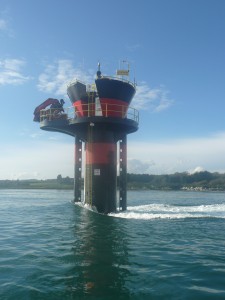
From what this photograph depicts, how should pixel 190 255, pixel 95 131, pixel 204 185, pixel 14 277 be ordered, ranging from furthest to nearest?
pixel 204 185, pixel 95 131, pixel 190 255, pixel 14 277

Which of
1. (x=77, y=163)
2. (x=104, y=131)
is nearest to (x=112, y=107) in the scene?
(x=104, y=131)

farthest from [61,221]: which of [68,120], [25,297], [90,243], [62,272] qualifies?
[25,297]

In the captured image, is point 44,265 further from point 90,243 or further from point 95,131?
point 95,131

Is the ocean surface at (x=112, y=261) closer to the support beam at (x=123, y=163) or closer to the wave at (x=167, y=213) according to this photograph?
the wave at (x=167, y=213)

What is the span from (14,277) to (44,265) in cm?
134

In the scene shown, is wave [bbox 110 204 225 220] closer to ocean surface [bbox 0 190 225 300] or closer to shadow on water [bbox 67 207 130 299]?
ocean surface [bbox 0 190 225 300]

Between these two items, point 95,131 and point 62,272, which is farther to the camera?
point 95,131

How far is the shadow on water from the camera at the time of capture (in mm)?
8538

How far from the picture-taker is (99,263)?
36.4 ft

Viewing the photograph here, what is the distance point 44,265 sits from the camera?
35.2 feet

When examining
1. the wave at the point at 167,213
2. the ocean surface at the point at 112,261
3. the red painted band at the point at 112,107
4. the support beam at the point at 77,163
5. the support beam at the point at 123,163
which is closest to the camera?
the ocean surface at the point at 112,261

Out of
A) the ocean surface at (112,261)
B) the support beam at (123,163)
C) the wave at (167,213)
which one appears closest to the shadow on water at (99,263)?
the ocean surface at (112,261)

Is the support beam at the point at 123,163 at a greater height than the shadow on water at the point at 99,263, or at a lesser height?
greater

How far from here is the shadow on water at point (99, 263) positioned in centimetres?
854
